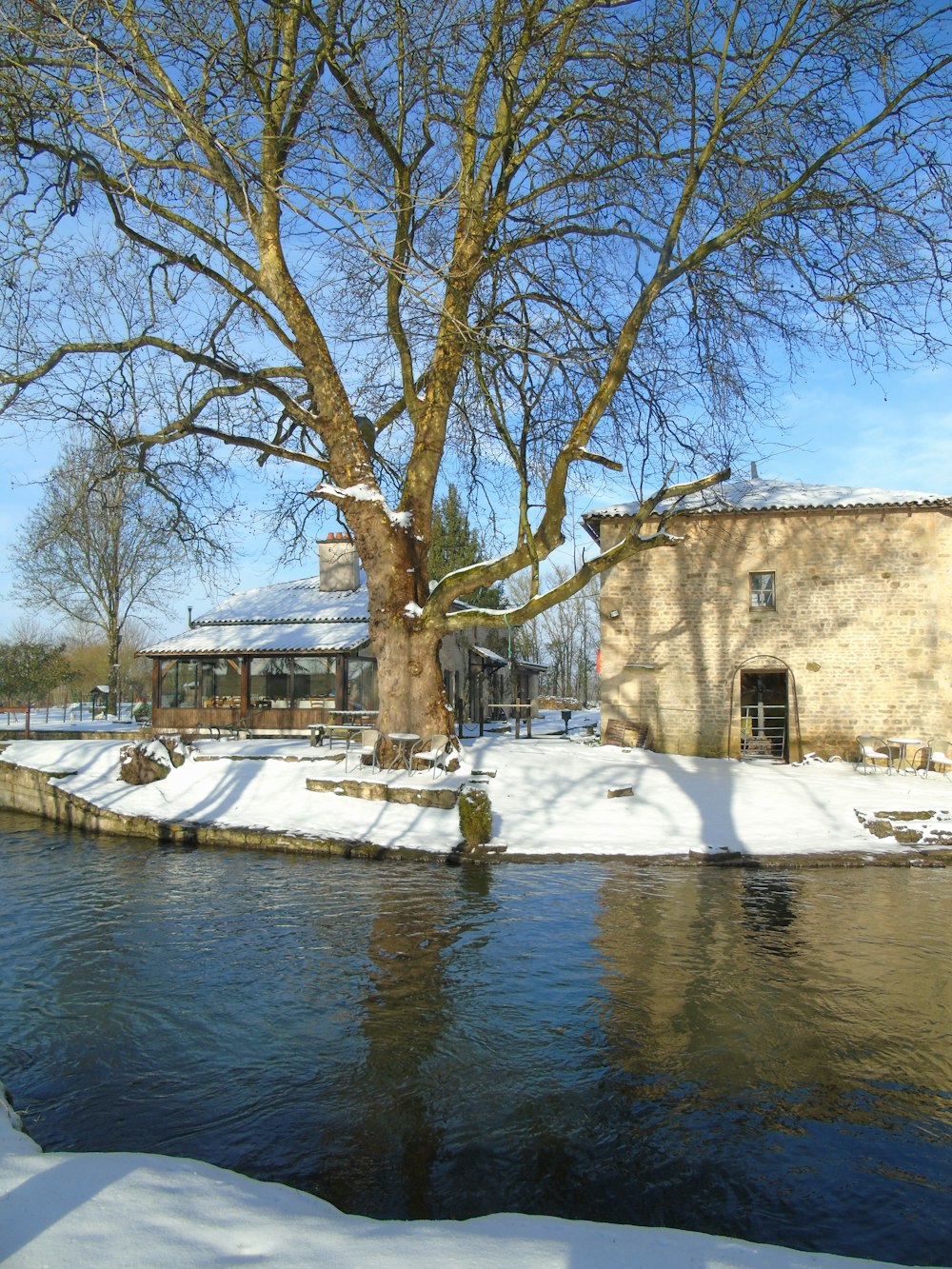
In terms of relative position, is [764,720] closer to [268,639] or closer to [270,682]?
[270,682]

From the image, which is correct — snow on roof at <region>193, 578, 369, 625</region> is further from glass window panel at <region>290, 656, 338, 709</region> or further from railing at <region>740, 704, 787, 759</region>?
railing at <region>740, 704, 787, 759</region>

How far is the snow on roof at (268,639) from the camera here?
78.9ft

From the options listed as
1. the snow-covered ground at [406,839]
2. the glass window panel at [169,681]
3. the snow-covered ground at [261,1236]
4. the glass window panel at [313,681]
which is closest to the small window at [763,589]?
the snow-covered ground at [406,839]

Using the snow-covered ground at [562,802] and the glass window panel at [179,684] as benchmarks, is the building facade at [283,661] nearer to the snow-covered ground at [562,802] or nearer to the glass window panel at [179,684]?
the glass window panel at [179,684]

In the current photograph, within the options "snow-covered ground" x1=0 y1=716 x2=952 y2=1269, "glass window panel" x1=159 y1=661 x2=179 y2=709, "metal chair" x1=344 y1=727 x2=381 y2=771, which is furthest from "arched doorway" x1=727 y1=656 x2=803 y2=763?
"glass window panel" x1=159 y1=661 x2=179 y2=709

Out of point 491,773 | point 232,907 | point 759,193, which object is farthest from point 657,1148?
point 759,193

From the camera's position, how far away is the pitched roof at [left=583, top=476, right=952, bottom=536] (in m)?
18.9

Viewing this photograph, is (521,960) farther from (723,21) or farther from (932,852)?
(723,21)

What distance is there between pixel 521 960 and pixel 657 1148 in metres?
2.93

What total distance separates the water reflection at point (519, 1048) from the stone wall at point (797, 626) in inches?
396

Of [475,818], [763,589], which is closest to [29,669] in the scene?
[763,589]

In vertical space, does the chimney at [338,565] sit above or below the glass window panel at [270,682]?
above

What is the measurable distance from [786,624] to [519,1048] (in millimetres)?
15740

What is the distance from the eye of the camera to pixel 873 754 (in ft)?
58.0
